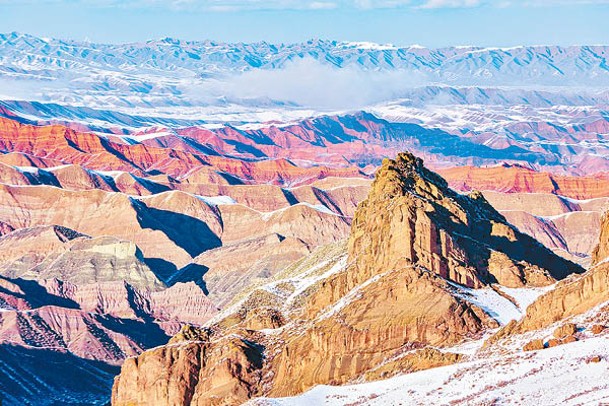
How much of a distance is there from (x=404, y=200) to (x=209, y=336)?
14500 millimetres

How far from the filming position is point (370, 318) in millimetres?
74625

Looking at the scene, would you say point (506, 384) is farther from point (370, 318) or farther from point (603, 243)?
point (370, 318)

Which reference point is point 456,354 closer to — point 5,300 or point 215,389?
point 215,389

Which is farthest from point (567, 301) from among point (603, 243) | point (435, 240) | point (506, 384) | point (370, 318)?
point (435, 240)

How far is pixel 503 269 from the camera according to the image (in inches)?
3280

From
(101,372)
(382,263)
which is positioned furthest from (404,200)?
(101,372)

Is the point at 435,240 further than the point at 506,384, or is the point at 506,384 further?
the point at 435,240

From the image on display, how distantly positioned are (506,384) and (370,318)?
1815 cm

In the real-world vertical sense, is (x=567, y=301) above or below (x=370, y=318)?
below

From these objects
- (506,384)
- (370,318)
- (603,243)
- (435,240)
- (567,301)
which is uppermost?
(435,240)

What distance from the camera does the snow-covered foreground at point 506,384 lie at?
174 feet

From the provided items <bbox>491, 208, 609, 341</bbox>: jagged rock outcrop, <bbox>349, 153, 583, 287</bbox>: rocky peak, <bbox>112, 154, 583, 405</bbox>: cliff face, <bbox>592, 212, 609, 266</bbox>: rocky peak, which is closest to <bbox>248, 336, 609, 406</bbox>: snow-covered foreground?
<bbox>112, 154, 583, 405</bbox>: cliff face

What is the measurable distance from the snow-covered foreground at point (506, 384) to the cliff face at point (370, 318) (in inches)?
114

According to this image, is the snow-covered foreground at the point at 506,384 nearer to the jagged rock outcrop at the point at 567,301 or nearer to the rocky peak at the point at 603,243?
the jagged rock outcrop at the point at 567,301
